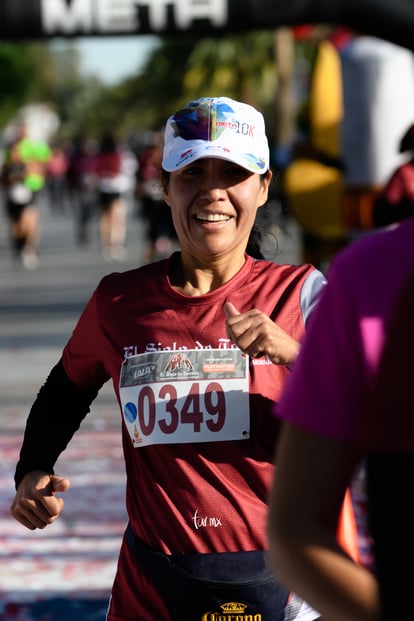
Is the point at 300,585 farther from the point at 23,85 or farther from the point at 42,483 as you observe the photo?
the point at 23,85

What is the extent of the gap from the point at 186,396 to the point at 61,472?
4.16 metres

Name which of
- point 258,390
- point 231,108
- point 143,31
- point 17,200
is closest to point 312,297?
point 258,390

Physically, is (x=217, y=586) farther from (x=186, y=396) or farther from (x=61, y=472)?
(x=61, y=472)

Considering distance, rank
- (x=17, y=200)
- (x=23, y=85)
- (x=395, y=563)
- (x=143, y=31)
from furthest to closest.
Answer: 1. (x=23, y=85)
2. (x=17, y=200)
3. (x=143, y=31)
4. (x=395, y=563)

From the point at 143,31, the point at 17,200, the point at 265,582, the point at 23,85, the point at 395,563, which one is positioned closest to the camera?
the point at 395,563

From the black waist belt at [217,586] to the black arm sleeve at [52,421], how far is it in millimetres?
336

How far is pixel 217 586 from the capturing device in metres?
2.66

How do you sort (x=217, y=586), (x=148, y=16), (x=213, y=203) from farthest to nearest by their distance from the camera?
(x=148, y=16), (x=213, y=203), (x=217, y=586)

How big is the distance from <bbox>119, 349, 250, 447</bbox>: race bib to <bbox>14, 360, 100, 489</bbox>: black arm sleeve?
18 cm

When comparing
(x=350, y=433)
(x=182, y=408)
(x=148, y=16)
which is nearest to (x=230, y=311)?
(x=182, y=408)

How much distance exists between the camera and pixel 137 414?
2.74 meters

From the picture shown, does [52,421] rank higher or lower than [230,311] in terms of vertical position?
lower

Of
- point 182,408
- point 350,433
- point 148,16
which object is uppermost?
point 350,433

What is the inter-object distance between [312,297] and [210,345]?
0.75 ft
